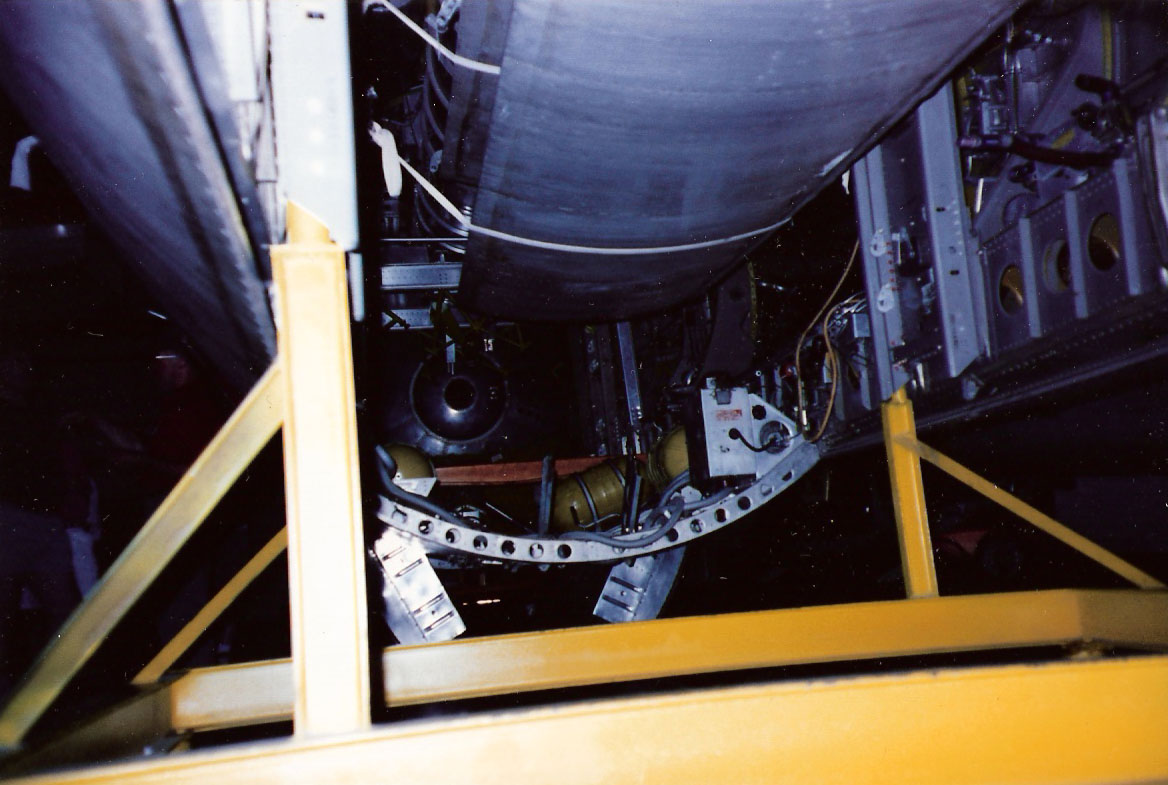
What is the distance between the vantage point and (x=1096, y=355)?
1.85 m

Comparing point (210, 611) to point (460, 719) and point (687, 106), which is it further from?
point (687, 106)

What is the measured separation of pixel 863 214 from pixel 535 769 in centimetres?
226

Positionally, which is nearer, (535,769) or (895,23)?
(535,769)

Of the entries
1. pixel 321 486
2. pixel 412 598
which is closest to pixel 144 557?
pixel 321 486

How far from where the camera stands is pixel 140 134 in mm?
1422

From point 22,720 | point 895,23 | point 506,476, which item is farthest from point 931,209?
point 506,476

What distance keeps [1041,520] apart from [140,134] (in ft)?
9.08

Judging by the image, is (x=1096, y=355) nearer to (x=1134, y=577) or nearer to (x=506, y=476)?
(x=1134, y=577)

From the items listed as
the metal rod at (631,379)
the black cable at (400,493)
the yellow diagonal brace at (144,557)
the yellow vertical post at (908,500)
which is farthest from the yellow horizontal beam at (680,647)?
the metal rod at (631,379)

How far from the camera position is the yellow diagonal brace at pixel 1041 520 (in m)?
2.17

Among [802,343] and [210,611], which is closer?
[210,611]

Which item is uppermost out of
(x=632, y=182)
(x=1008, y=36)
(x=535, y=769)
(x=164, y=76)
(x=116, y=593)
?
(x=1008, y=36)

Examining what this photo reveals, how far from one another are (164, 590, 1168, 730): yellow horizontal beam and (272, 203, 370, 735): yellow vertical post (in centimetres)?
107

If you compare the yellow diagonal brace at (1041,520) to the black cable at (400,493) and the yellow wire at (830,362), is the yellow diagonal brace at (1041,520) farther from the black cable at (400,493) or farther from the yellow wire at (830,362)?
the black cable at (400,493)
